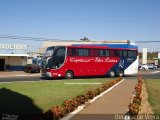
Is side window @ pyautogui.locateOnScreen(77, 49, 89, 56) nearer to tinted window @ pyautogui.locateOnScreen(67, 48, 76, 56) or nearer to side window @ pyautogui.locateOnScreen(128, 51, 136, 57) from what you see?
tinted window @ pyautogui.locateOnScreen(67, 48, 76, 56)

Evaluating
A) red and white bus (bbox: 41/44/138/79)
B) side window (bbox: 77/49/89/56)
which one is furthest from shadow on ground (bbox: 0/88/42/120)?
side window (bbox: 77/49/89/56)

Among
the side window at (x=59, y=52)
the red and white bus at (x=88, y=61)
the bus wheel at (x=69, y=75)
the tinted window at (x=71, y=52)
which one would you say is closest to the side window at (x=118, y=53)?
the red and white bus at (x=88, y=61)

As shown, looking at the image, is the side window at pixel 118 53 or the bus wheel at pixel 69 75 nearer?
the bus wheel at pixel 69 75

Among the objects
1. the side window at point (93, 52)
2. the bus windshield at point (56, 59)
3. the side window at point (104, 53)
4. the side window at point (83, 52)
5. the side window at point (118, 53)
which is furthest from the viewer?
the side window at point (118, 53)

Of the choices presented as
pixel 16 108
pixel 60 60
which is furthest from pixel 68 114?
pixel 60 60

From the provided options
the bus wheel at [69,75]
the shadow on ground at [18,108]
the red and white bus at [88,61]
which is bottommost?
the shadow on ground at [18,108]

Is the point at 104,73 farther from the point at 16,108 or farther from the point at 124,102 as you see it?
the point at 16,108

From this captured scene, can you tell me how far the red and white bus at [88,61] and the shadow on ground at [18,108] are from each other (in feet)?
54.3

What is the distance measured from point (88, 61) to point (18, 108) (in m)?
22.8

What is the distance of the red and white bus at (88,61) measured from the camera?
32.2m

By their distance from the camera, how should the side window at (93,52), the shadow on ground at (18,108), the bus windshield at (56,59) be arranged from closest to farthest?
the shadow on ground at (18,108) → the bus windshield at (56,59) → the side window at (93,52)

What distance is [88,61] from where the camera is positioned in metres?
35.0

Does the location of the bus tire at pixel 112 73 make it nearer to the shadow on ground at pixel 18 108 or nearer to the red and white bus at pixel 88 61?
the red and white bus at pixel 88 61

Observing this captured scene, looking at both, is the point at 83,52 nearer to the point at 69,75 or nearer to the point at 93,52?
the point at 93,52
